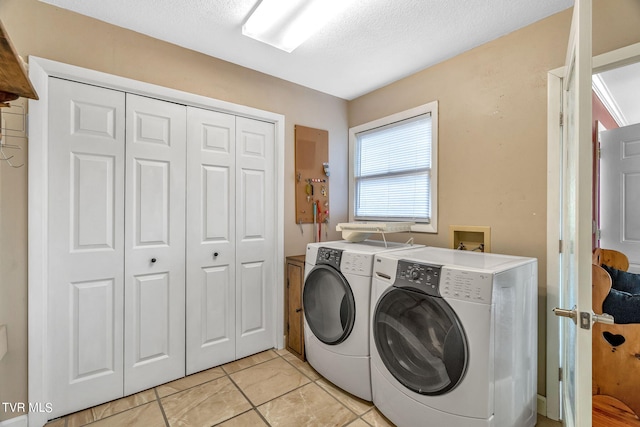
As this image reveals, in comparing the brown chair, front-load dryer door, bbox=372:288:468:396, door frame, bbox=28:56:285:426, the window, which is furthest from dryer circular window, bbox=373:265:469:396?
door frame, bbox=28:56:285:426

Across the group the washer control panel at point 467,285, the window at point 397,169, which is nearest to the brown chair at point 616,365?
the washer control panel at point 467,285

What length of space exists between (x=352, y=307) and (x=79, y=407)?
1.80 meters

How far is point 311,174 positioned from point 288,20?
136cm

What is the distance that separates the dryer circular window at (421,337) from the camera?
139 centimetres

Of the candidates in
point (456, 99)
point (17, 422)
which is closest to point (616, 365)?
point (456, 99)

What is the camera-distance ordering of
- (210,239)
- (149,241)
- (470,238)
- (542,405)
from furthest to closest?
(210,239) < (470,238) < (149,241) < (542,405)

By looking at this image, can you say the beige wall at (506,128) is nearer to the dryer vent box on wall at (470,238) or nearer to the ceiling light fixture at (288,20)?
the dryer vent box on wall at (470,238)

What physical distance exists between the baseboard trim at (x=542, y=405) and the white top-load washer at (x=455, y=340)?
0.20 m

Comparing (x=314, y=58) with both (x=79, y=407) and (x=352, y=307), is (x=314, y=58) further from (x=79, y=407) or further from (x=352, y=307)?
(x=79, y=407)

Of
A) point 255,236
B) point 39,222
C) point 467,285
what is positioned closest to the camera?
point 467,285

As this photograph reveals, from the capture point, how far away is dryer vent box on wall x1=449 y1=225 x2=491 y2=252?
81.3 inches

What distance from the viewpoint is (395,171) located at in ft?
9.14

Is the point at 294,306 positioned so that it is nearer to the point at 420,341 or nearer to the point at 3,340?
the point at 420,341

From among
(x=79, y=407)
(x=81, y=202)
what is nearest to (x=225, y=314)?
(x=79, y=407)
